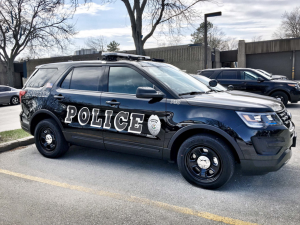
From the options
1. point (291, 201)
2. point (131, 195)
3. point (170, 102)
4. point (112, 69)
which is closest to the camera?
point (291, 201)

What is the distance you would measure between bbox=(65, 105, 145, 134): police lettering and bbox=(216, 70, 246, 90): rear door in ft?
28.4

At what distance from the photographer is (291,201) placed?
126 inches

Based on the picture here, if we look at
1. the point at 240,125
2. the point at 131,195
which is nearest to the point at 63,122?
the point at 131,195

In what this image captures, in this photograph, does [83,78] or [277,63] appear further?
[277,63]

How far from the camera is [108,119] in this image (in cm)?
420

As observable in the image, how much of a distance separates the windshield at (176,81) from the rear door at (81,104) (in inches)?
38.1

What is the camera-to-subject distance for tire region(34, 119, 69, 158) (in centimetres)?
482

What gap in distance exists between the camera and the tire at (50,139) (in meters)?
4.82

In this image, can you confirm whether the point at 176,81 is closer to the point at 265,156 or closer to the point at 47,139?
the point at 265,156

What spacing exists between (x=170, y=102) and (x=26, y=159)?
303 cm

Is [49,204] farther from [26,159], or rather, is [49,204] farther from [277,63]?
[277,63]

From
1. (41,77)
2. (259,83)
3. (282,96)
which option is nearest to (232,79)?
(259,83)

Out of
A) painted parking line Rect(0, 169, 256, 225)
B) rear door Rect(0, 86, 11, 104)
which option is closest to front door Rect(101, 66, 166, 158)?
painted parking line Rect(0, 169, 256, 225)

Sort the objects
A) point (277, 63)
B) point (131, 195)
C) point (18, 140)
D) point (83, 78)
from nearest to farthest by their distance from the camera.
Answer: point (131, 195)
point (83, 78)
point (18, 140)
point (277, 63)
